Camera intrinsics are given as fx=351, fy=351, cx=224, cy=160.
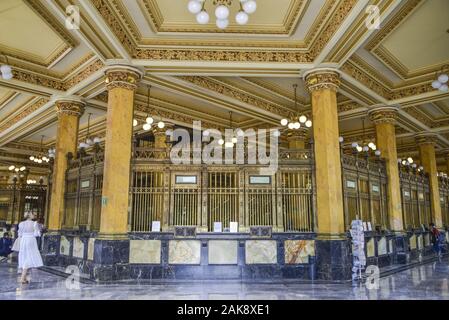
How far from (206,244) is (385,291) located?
3.60 meters

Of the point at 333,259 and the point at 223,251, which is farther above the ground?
the point at 223,251

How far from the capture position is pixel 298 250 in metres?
7.79

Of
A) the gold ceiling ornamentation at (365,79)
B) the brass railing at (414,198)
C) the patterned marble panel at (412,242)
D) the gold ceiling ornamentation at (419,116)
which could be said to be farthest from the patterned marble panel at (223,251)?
the gold ceiling ornamentation at (419,116)

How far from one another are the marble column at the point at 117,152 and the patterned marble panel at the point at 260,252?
107 inches

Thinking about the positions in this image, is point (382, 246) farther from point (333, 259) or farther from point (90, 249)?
point (90, 249)

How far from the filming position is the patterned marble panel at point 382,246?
30.5 ft

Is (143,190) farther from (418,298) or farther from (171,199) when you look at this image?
(418,298)

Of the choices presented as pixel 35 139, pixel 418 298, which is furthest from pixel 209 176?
pixel 35 139

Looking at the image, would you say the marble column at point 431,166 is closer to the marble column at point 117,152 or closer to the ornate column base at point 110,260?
the marble column at point 117,152

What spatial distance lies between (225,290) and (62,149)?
21.3ft

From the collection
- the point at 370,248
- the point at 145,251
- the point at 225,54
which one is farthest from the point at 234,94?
the point at 370,248

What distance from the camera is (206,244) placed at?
303 inches

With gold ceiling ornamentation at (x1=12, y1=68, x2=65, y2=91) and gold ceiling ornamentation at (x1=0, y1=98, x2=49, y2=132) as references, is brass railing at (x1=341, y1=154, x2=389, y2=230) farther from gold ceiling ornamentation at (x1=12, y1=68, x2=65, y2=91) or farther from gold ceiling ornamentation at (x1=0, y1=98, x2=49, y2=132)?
gold ceiling ornamentation at (x1=0, y1=98, x2=49, y2=132)
